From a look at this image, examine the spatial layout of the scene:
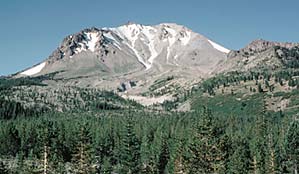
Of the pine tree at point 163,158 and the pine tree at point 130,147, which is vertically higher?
the pine tree at point 130,147

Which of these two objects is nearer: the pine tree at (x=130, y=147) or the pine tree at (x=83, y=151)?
the pine tree at (x=83, y=151)

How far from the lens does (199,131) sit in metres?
69.1

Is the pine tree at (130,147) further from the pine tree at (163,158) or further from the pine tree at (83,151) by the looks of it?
the pine tree at (163,158)

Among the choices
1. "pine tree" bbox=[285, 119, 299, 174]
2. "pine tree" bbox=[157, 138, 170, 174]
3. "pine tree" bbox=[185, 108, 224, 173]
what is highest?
"pine tree" bbox=[185, 108, 224, 173]

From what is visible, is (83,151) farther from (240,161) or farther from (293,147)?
(293,147)

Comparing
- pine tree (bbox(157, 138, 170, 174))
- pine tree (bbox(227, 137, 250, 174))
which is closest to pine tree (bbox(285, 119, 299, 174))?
pine tree (bbox(227, 137, 250, 174))

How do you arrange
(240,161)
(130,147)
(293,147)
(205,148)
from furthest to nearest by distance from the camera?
(293,147), (240,161), (130,147), (205,148)

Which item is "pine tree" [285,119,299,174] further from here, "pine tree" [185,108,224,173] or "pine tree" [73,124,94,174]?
"pine tree" [73,124,94,174]

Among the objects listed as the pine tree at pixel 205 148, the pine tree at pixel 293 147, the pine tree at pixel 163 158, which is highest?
the pine tree at pixel 205 148

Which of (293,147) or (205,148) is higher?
(205,148)

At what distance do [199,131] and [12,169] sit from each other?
97.7 metres

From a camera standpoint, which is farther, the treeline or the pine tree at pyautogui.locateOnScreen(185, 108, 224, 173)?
the treeline

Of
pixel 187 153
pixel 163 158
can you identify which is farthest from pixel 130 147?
pixel 163 158

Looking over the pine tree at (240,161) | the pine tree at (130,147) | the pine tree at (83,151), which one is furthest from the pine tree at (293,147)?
the pine tree at (83,151)
